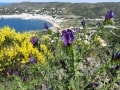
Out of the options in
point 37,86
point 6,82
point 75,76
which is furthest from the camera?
point 6,82

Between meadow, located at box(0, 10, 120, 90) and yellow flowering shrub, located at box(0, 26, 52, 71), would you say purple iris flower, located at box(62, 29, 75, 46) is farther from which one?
yellow flowering shrub, located at box(0, 26, 52, 71)

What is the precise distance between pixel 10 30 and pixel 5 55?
1.89 m

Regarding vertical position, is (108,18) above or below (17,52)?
above

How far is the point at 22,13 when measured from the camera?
6649 inches

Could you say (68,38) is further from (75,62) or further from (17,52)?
(17,52)

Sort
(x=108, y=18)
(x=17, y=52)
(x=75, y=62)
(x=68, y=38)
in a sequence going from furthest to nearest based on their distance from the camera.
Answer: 1. (x=17, y=52)
2. (x=108, y=18)
3. (x=75, y=62)
4. (x=68, y=38)

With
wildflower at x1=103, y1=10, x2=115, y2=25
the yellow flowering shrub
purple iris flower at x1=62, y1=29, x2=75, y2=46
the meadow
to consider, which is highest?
wildflower at x1=103, y1=10, x2=115, y2=25

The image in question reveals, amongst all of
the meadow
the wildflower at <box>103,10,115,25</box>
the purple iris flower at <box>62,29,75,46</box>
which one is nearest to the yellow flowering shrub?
the meadow

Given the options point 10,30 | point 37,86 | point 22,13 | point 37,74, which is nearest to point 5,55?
point 10,30

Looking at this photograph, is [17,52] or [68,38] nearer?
[68,38]

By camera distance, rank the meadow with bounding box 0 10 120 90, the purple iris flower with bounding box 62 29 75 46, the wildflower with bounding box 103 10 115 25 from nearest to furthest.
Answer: the purple iris flower with bounding box 62 29 75 46, the meadow with bounding box 0 10 120 90, the wildflower with bounding box 103 10 115 25

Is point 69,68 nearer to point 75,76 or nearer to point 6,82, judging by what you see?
point 75,76

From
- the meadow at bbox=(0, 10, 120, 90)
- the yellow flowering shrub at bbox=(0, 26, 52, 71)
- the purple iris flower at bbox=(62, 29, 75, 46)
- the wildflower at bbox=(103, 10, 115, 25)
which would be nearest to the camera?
the purple iris flower at bbox=(62, 29, 75, 46)

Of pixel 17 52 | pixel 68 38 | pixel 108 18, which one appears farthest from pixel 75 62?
pixel 17 52
